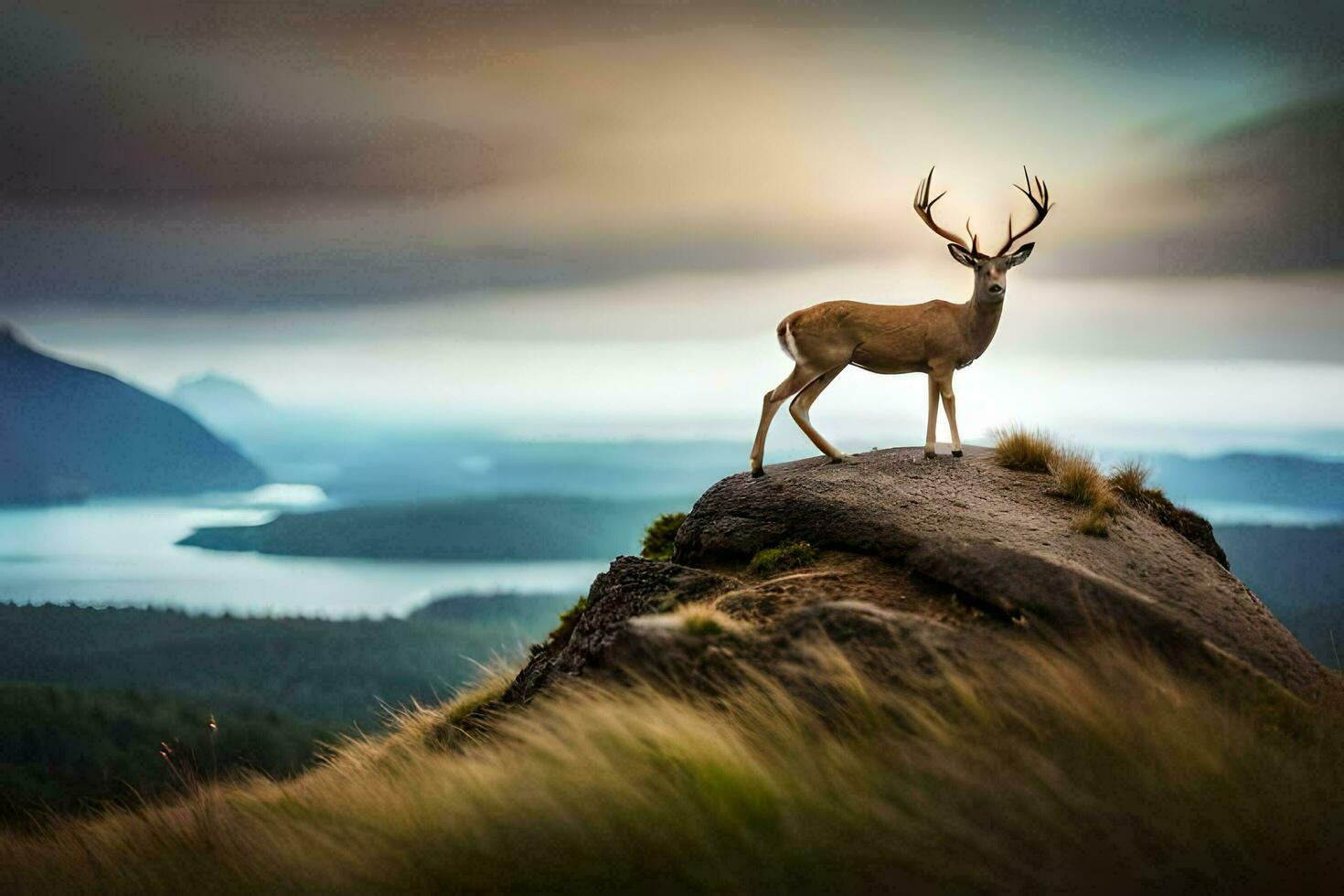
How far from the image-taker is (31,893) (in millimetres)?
5285

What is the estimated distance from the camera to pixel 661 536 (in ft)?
29.4

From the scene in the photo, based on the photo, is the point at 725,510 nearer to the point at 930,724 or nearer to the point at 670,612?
the point at 670,612

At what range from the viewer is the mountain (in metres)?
3.88

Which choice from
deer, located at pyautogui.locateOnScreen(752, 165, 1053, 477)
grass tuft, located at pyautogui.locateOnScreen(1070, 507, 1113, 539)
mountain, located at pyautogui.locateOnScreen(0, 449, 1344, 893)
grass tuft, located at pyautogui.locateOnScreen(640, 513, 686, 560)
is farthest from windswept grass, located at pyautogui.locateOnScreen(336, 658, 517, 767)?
grass tuft, located at pyautogui.locateOnScreen(1070, 507, 1113, 539)

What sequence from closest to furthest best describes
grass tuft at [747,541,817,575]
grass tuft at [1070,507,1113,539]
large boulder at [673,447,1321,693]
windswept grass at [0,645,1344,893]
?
windswept grass at [0,645,1344,893]
large boulder at [673,447,1321,693]
grass tuft at [747,541,817,575]
grass tuft at [1070,507,1113,539]

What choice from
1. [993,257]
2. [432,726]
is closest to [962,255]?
[993,257]

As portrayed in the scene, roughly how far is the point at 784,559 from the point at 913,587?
2.53 feet

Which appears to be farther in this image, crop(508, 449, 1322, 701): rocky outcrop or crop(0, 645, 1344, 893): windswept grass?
crop(508, 449, 1322, 701): rocky outcrop

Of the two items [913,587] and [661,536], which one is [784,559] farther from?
[661,536]

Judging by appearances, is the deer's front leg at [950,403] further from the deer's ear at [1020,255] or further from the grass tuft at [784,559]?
the grass tuft at [784,559]

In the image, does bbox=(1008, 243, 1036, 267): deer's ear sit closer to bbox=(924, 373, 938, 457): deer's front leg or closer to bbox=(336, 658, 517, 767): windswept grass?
bbox=(924, 373, 938, 457): deer's front leg

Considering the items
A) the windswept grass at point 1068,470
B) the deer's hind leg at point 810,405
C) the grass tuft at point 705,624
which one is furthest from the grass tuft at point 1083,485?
the grass tuft at point 705,624

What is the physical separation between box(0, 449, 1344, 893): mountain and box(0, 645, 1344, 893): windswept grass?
1cm

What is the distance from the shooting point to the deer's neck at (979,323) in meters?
7.20
